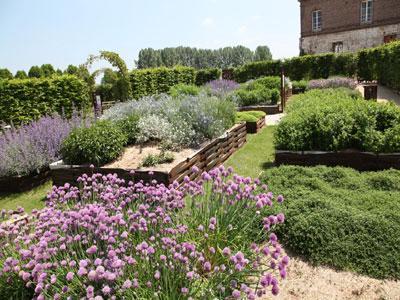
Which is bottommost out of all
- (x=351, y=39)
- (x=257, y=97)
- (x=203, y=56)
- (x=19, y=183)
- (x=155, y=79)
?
(x=19, y=183)

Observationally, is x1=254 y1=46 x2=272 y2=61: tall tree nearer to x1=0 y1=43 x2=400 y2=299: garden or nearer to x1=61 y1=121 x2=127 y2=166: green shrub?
x1=0 y1=43 x2=400 y2=299: garden

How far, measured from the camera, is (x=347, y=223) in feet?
12.7

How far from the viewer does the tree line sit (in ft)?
308

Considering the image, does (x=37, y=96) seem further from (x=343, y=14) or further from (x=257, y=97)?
(x=343, y=14)

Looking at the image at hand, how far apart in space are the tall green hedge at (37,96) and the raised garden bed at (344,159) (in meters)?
7.67

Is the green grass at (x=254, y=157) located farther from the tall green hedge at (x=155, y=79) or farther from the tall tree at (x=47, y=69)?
A: the tall tree at (x=47, y=69)

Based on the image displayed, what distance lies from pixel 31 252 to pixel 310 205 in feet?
10.8

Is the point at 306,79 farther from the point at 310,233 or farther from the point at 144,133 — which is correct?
the point at 310,233

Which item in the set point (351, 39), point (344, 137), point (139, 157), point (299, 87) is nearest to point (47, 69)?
point (299, 87)

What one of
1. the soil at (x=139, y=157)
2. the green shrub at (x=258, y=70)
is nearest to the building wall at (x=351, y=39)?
the green shrub at (x=258, y=70)

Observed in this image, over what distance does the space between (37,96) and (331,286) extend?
1115 centimetres

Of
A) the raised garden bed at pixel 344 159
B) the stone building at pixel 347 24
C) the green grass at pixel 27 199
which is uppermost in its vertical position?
the stone building at pixel 347 24

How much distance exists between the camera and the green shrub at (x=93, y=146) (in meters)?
6.03

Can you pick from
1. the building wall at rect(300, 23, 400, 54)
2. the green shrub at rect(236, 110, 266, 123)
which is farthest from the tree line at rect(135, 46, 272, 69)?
the green shrub at rect(236, 110, 266, 123)
